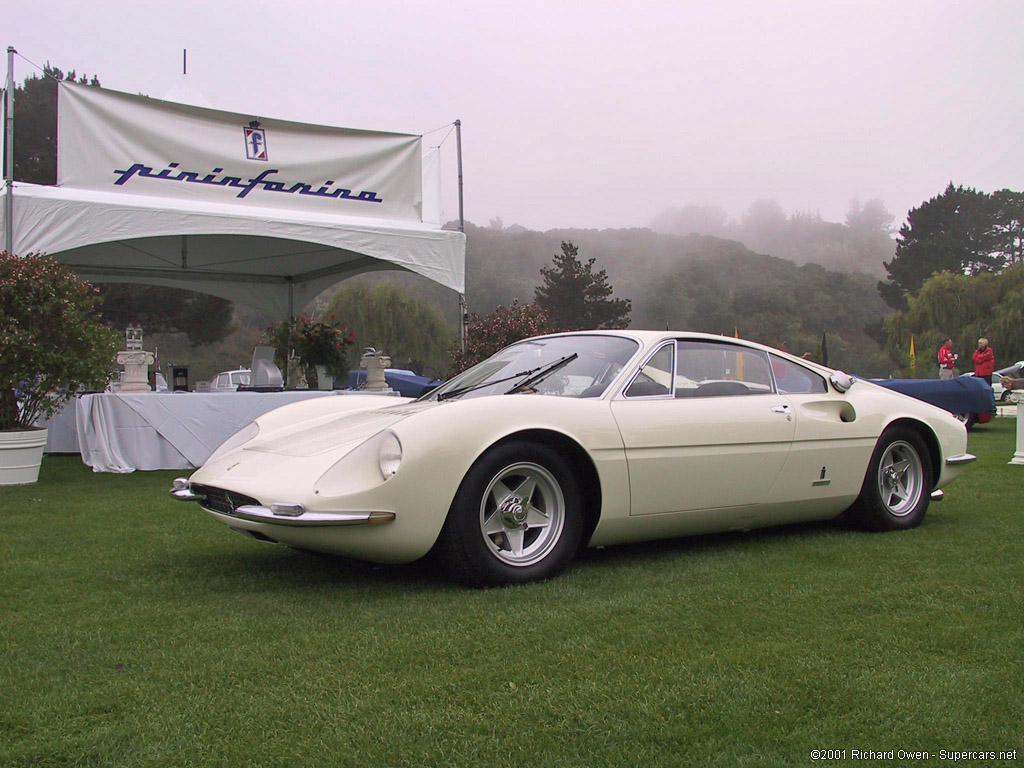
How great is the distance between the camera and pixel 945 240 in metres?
60.2

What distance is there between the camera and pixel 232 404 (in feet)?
29.6

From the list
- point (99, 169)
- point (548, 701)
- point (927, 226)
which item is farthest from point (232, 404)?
point (927, 226)

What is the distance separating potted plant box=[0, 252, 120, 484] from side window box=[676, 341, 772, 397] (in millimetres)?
5600

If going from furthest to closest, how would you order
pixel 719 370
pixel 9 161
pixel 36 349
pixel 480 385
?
pixel 9 161 → pixel 36 349 → pixel 719 370 → pixel 480 385

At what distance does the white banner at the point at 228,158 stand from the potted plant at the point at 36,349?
5.04ft

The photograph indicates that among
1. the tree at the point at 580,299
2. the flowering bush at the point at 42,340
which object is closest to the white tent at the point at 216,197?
the flowering bush at the point at 42,340

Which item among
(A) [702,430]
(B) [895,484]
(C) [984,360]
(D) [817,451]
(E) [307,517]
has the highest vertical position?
(C) [984,360]

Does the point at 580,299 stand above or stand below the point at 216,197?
above

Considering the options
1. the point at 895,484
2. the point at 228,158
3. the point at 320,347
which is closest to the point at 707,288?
the point at 320,347

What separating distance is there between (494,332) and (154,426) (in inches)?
175

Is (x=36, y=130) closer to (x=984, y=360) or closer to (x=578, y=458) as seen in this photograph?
(x=984, y=360)

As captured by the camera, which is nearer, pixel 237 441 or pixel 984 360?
pixel 237 441

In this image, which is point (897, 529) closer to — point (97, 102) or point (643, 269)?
point (97, 102)

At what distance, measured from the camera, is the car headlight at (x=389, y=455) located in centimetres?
Result: 333
